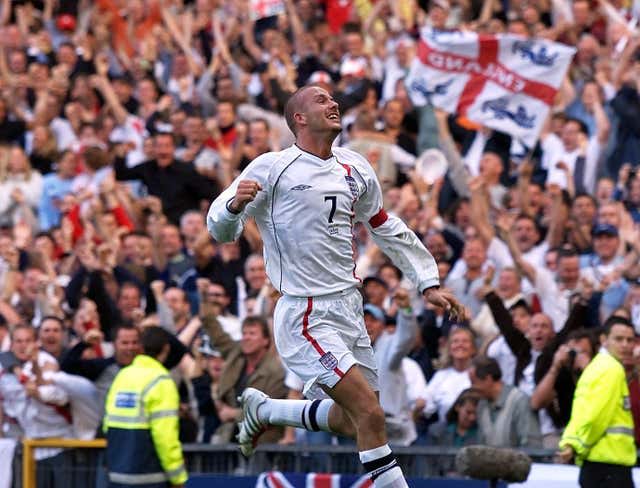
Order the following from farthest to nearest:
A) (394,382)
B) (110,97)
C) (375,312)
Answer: (110,97), (375,312), (394,382)

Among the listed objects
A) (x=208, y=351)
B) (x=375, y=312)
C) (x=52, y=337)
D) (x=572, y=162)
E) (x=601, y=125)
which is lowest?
(x=208, y=351)

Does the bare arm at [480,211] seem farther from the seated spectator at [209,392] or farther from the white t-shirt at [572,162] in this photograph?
the seated spectator at [209,392]

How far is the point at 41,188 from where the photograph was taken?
812 inches

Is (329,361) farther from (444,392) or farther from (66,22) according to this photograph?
(66,22)

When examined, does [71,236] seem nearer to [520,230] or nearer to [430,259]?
[520,230]

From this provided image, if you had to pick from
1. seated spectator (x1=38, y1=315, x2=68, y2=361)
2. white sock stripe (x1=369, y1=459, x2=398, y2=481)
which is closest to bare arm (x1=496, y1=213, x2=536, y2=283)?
seated spectator (x1=38, y1=315, x2=68, y2=361)

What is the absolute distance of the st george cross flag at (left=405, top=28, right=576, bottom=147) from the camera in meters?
18.4

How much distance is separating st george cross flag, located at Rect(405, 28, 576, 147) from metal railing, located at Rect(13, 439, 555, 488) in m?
4.90

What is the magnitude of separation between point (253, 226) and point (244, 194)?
7.59 meters

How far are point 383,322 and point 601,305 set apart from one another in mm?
1752

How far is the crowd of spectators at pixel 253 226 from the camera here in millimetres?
15078

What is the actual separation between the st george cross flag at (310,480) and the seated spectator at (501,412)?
1.09 meters

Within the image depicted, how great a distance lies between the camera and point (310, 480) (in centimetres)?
1422

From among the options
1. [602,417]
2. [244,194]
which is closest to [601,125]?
[602,417]
